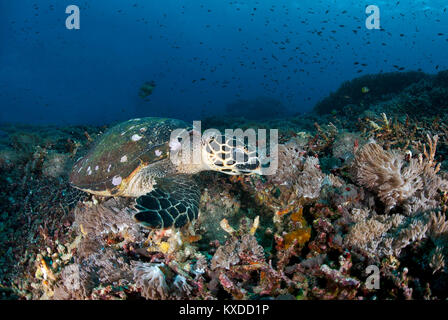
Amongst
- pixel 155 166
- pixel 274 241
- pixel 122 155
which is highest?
pixel 122 155

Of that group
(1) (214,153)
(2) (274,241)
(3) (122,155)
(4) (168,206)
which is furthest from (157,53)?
(2) (274,241)

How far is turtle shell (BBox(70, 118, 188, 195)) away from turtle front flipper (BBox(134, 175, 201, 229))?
1.97 feet

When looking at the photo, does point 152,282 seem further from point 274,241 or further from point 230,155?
point 230,155

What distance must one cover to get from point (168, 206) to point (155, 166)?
1299mm

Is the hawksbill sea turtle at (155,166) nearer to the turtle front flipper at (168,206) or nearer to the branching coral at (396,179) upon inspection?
the turtle front flipper at (168,206)

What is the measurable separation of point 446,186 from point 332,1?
2769 inches

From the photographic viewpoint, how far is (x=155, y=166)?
3.54 m

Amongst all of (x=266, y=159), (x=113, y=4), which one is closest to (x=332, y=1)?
(x=113, y=4)

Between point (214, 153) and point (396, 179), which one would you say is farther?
point (214, 153)

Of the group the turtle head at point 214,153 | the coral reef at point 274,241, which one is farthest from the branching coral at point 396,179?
the turtle head at point 214,153

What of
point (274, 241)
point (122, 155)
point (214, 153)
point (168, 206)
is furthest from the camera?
point (122, 155)

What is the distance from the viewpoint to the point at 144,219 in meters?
2.13

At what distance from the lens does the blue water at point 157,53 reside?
179 feet
